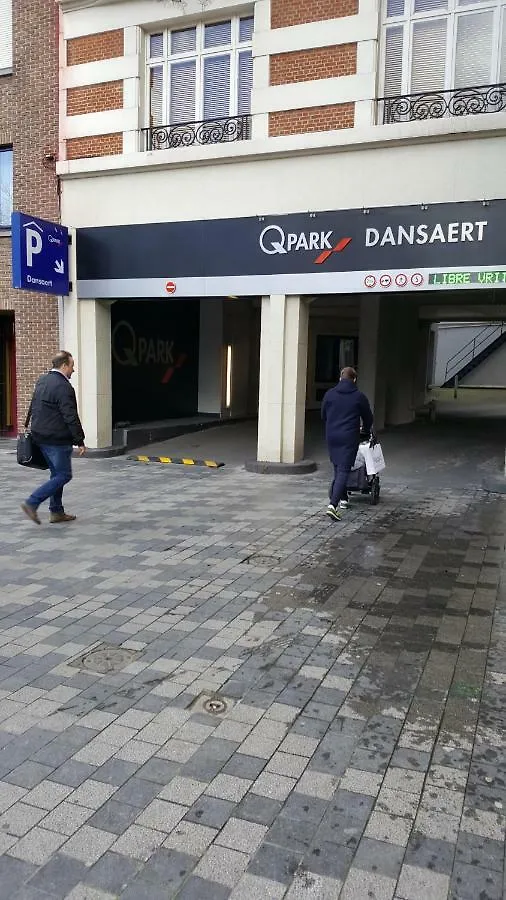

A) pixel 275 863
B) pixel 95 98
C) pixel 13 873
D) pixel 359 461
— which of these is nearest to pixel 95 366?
pixel 95 98

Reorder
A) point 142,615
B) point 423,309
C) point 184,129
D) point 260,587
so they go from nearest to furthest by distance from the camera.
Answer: point 142,615, point 260,587, point 184,129, point 423,309

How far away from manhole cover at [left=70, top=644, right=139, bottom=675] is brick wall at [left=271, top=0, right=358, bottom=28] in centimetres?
971

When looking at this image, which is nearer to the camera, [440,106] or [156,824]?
[156,824]

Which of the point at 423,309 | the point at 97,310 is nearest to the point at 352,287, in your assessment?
the point at 97,310

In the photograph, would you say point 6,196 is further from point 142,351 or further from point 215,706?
point 215,706

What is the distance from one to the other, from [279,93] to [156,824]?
10.3 metres

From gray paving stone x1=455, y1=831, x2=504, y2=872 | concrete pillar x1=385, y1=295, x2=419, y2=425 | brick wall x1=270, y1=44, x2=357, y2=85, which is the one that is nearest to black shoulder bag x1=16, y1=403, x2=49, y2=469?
gray paving stone x1=455, y1=831, x2=504, y2=872

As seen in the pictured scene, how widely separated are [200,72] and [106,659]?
412 inches

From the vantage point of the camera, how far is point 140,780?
2.91m

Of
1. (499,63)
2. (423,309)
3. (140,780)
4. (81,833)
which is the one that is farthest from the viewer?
(423,309)

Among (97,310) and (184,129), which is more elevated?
(184,129)

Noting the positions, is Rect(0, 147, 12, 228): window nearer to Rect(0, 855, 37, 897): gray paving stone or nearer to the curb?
the curb

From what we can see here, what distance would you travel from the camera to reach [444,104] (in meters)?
9.65

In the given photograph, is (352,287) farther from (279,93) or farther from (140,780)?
(140,780)
